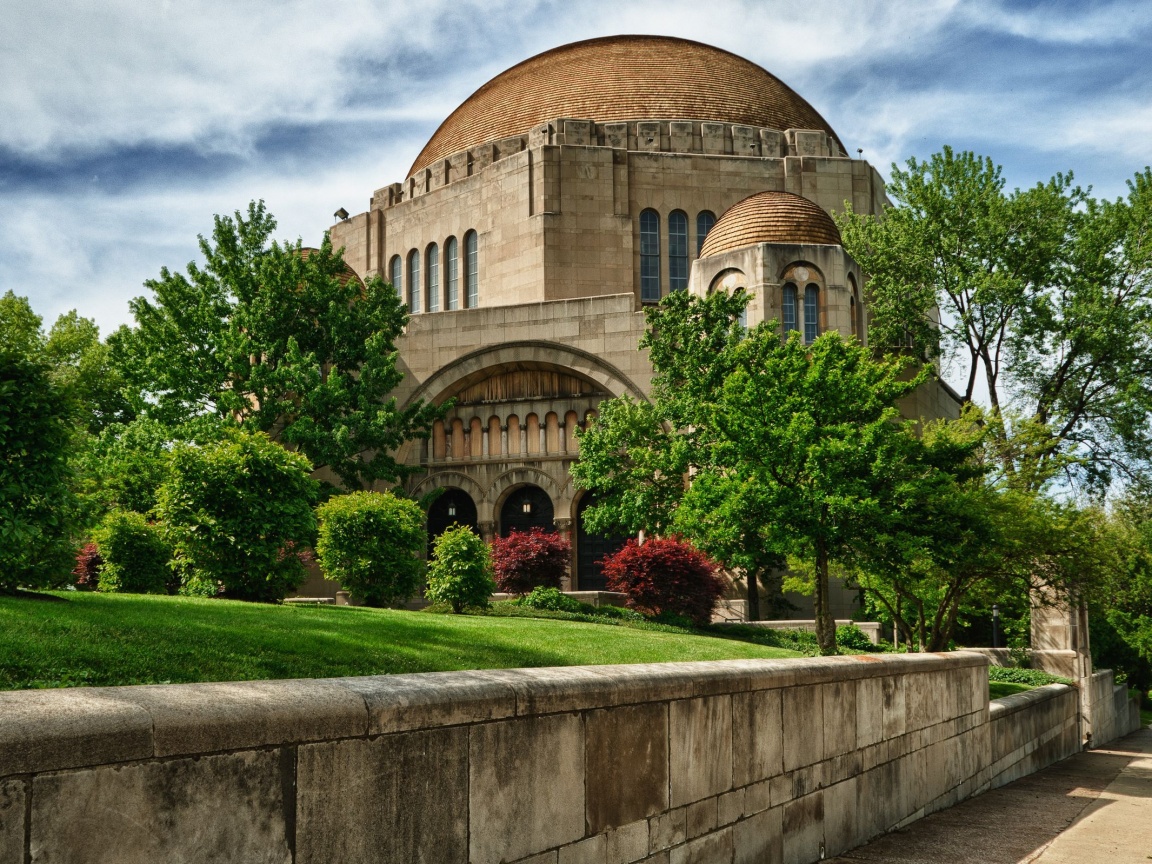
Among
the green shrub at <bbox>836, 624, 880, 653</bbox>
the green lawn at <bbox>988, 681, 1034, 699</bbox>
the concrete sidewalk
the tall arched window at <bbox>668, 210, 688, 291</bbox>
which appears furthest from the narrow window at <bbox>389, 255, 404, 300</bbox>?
the concrete sidewalk

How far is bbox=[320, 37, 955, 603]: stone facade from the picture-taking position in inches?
1297

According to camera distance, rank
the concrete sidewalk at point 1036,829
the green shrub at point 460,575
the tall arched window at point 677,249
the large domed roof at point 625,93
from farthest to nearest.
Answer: the large domed roof at point 625,93, the tall arched window at point 677,249, the green shrub at point 460,575, the concrete sidewalk at point 1036,829

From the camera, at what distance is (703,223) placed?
3816 cm

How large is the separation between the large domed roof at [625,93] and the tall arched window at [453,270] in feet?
15.9

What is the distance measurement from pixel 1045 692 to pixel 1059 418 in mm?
17204

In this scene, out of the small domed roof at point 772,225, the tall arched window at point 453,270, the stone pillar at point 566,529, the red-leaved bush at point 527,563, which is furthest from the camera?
the tall arched window at point 453,270

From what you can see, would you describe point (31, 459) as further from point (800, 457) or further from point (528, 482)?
point (528, 482)

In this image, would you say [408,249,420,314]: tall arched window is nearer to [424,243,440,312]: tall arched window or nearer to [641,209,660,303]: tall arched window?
[424,243,440,312]: tall arched window

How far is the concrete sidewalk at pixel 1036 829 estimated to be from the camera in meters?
8.80

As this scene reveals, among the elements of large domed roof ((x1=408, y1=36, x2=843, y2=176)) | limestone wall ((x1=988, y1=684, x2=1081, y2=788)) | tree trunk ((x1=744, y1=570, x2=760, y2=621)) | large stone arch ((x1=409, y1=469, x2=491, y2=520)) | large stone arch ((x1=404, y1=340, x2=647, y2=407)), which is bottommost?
limestone wall ((x1=988, y1=684, x2=1081, y2=788))

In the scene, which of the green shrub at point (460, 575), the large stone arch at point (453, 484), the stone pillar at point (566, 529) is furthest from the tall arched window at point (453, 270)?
the green shrub at point (460, 575)

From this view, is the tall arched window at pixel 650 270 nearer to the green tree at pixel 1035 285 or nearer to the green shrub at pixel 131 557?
the green tree at pixel 1035 285

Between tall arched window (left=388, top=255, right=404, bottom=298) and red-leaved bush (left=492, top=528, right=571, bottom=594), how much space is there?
17.7 metres

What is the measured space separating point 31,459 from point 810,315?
24.0m
